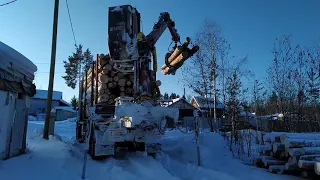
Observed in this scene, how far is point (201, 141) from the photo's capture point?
368 inches

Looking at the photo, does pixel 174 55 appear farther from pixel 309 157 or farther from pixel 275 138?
pixel 309 157

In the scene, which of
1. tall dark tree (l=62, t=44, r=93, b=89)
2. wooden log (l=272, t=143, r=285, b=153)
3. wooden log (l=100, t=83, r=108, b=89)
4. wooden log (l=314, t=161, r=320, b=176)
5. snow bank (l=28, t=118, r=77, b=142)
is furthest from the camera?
tall dark tree (l=62, t=44, r=93, b=89)

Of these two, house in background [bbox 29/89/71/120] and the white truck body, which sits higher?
house in background [bbox 29/89/71/120]

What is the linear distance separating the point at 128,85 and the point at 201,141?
3225 millimetres

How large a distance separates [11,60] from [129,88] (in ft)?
11.2

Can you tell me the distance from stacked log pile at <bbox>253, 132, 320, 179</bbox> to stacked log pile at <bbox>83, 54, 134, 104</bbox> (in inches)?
170

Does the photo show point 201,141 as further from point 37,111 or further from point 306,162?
point 37,111

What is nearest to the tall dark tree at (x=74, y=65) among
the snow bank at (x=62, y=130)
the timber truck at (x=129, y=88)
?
the snow bank at (x=62, y=130)

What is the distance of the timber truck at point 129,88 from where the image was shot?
677 centimetres

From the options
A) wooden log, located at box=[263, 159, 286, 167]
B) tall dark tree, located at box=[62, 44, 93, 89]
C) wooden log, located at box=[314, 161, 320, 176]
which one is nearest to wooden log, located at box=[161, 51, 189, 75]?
wooden log, located at box=[263, 159, 286, 167]

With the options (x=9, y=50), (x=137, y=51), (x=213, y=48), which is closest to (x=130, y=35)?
(x=137, y=51)

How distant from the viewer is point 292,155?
6504 millimetres

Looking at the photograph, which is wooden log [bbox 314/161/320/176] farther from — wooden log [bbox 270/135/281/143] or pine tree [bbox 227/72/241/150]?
pine tree [bbox 227/72/241/150]

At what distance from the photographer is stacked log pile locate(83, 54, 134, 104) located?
8.34 meters
